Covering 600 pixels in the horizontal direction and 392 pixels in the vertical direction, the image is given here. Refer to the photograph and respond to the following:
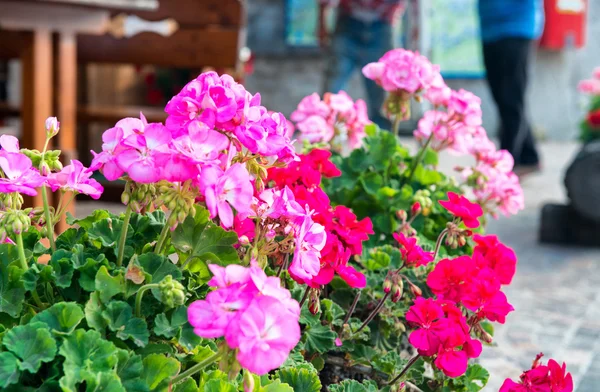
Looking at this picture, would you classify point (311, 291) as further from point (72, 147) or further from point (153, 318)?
point (72, 147)

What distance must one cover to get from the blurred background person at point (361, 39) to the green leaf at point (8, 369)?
177 inches

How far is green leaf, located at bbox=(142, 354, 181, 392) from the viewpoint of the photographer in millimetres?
898

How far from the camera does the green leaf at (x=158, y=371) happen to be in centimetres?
90

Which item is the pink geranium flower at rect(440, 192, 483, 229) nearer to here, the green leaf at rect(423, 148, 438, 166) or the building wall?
the green leaf at rect(423, 148, 438, 166)

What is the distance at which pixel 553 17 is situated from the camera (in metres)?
11.4

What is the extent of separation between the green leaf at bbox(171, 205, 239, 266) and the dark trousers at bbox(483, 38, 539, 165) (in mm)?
4925

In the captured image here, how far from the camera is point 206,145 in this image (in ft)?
3.02

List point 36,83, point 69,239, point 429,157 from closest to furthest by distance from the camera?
point 69,239
point 429,157
point 36,83

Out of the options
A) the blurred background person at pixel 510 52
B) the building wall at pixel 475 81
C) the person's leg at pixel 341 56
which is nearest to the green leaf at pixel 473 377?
the person's leg at pixel 341 56

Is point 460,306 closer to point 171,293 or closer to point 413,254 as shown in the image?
point 413,254

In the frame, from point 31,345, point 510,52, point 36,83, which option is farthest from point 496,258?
point 510,52

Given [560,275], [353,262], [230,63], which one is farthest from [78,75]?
[353,262]

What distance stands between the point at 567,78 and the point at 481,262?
36.6ft

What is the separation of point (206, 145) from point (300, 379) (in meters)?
0.34
